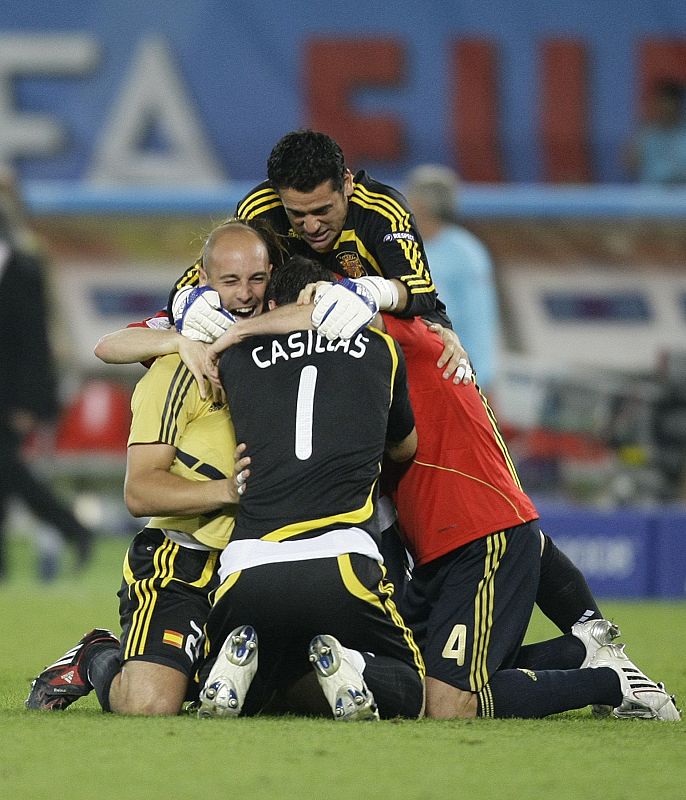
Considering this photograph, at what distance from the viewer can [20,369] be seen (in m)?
9.45

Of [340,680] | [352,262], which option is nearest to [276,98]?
[352,262]

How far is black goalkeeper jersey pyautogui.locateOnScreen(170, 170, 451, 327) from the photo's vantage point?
4.80 metres

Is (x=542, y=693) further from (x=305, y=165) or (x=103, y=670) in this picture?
(x=305, y=165)

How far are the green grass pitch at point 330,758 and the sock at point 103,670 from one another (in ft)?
0.22

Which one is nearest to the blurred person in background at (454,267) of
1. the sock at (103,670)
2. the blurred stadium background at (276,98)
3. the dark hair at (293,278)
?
the dark hair at (293,278)

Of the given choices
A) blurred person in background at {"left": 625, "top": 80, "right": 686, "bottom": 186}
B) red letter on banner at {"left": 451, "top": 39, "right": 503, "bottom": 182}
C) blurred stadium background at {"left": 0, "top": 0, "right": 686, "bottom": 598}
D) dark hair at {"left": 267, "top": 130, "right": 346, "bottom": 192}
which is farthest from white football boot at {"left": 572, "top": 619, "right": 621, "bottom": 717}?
red letter on banner at {"left": 451, "top": 39, "right": 503, "bottom": 182}

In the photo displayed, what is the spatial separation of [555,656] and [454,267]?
365 centimetres

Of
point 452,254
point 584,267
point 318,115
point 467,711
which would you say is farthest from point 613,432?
point 467,711

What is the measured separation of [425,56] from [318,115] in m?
1.02

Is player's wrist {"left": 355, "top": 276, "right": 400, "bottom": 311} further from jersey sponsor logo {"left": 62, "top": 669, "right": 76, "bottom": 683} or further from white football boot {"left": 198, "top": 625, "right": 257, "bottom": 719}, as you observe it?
jersey sponsor logo {"left": 62, "top": 669, "right": 76, "bottom": 683}

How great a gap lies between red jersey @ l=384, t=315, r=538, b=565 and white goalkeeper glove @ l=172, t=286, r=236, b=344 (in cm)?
49

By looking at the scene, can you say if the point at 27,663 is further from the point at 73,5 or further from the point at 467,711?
the point at 73,5

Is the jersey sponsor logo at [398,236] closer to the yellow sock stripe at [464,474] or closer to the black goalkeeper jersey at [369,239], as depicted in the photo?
the black goalkeeper jersey at [369,239]

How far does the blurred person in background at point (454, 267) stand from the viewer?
8070 mm
